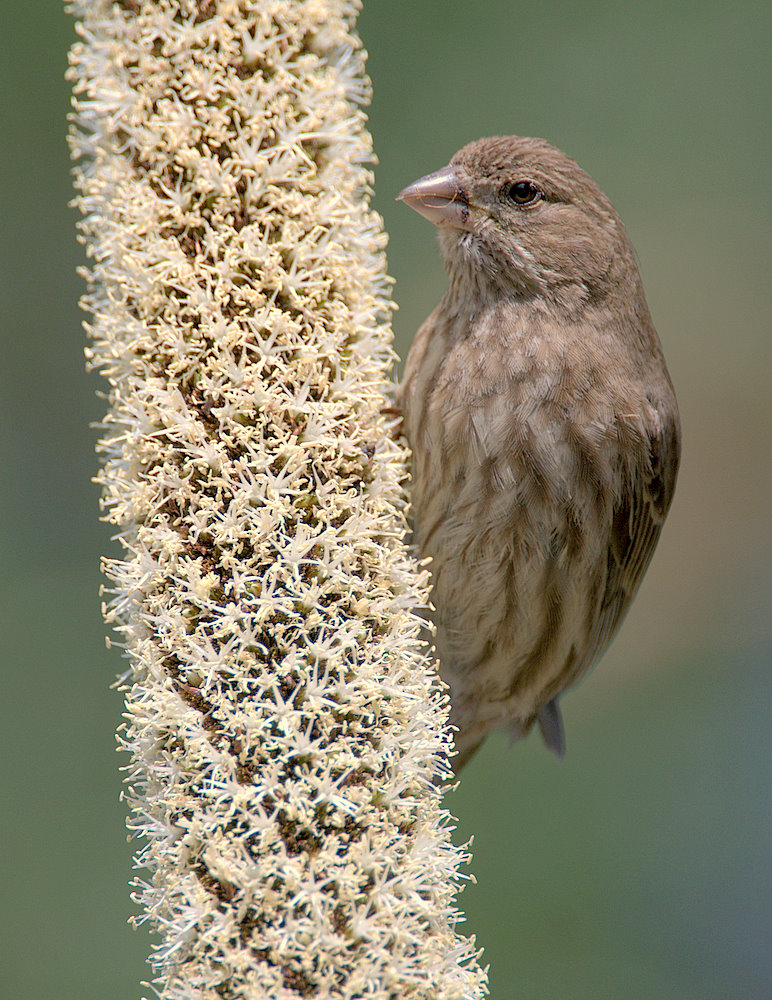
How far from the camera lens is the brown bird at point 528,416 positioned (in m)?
3.55

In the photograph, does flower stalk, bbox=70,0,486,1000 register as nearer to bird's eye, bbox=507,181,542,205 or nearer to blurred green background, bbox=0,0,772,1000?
bird's eye, bbox=507,181,542,205

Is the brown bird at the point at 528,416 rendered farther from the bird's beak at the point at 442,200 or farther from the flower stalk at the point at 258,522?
the flower stalk at the point at 258,522

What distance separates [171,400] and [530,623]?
1.79m

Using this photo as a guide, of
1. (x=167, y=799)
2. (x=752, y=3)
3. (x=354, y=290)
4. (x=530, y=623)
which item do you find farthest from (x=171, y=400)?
(x=752, y=3)

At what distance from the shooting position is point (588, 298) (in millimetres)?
3766

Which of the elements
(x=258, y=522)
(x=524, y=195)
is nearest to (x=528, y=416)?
(x=524, y=195)

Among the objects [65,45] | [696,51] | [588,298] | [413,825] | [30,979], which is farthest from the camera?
[696,51]

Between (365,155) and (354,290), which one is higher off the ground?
(365,155)

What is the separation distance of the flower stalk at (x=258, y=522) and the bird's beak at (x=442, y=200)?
0.82 metres

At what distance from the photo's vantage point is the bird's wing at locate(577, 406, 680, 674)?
3838mm

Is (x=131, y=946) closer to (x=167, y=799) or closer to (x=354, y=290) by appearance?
(x=167, y=799)

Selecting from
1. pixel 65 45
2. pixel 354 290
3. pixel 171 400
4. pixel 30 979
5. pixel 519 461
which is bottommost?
pixel 30 979

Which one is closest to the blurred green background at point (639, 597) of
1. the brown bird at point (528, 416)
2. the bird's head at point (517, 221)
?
the brown bird at point (528, 416)

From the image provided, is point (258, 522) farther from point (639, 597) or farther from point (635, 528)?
point (639, 597)
